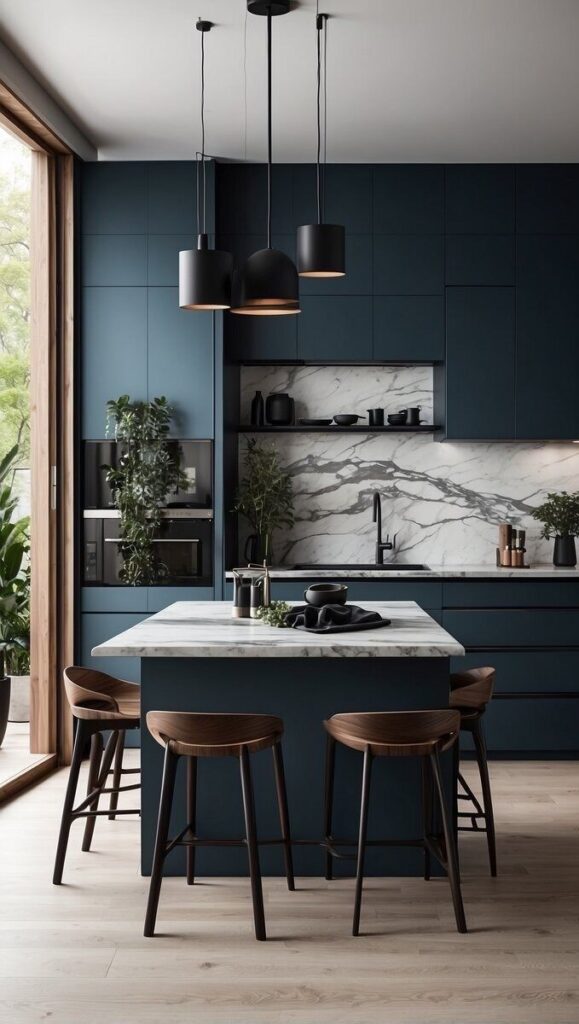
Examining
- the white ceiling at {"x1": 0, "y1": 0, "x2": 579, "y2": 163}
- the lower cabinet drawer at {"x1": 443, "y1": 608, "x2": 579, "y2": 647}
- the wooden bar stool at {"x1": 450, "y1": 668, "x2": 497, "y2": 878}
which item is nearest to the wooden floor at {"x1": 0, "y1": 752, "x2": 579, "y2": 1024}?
the wooden bar stool at {"x1": 450, "y1": 668, "x2": 497, "y2": 878}

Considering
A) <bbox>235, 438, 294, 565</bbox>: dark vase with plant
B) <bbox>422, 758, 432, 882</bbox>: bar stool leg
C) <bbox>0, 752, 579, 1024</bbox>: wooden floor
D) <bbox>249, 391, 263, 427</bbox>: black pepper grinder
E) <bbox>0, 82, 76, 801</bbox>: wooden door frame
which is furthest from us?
<bbox>249, 391, 263, 427</bbox>: black pepper grinder

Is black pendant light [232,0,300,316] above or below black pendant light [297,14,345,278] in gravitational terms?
below

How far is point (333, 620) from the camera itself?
3693mm

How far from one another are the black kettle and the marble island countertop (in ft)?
A: 7.49

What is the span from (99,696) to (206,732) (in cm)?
76

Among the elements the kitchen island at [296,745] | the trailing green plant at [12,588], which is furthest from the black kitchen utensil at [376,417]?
the kitchen island at [296,745]

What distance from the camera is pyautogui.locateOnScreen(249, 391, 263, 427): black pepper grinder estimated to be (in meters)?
6.01

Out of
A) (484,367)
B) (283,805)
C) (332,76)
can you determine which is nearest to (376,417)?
(484,367)

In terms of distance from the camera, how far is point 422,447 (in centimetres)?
620

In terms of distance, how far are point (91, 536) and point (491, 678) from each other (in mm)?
2591

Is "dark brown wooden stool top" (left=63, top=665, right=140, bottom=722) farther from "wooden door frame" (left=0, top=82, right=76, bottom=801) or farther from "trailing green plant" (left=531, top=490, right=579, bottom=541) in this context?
"trailing green plant" (left=531, top=490, right=579, bottom=541)

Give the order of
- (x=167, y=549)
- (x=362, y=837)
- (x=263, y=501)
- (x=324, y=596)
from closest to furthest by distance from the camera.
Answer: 1. (x=362, y=837)
2. (x=324, y=596)
3. (x=167, y=549)
4. (x=263, y=501)

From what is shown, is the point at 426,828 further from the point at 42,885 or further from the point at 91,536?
the point at 91,536

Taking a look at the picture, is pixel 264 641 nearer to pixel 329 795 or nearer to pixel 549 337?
pixel 329 795
